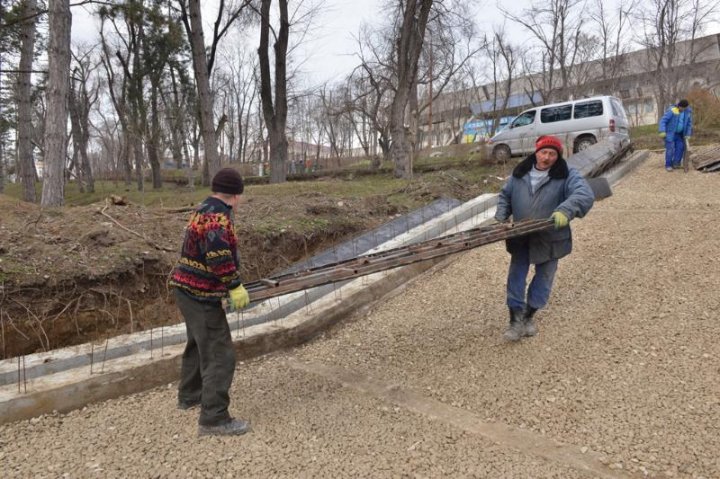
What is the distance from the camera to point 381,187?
10602 mm

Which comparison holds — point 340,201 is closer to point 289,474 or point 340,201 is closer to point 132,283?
point 132,283

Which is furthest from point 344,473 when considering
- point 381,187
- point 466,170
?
point 466,170

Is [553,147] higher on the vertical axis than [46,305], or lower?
higher

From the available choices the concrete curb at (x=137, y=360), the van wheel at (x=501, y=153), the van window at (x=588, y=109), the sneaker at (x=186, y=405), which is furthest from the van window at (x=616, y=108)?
the sneaker at (x=186, y=405)

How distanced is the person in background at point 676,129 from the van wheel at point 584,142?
1.97m

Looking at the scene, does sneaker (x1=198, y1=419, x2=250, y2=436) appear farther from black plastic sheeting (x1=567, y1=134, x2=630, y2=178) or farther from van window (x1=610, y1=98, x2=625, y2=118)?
van window (x1=610, y1=98, x2=625, y2=118)

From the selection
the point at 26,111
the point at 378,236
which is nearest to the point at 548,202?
the point at 378,236

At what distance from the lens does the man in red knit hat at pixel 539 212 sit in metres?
3.61

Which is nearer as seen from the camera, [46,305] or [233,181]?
[233,181]

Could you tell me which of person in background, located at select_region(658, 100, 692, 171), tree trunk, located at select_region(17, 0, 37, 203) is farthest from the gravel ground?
tree trunk, located at select_region(17, 0, 37, 203)

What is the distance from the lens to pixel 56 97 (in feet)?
27.2

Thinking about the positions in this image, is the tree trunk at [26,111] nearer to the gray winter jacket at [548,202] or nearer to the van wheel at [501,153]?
the van wheel at [501,153]

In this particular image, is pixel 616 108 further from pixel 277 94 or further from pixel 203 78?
pixel 203 78

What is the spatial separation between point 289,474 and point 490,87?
168 feet
